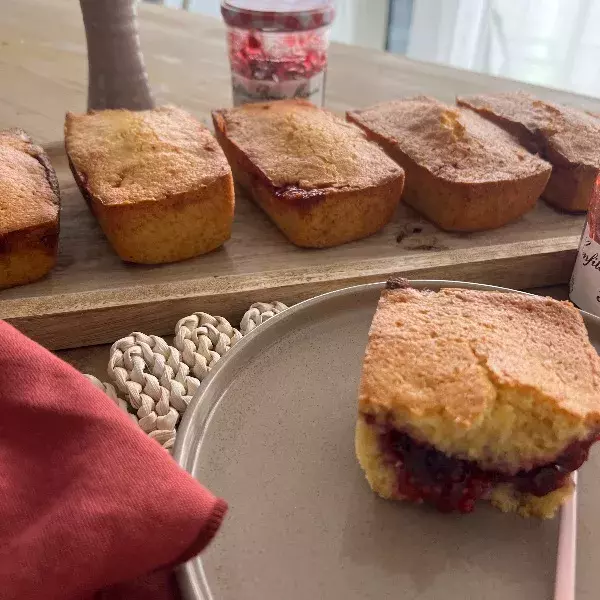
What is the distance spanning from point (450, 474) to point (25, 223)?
778 mm

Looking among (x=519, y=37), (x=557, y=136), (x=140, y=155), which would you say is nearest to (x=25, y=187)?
(x=140, y=155)

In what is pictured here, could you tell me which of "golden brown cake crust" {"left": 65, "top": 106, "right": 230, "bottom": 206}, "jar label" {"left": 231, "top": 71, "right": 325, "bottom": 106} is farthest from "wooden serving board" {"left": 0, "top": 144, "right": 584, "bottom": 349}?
"jar label" {"left": 231, "top": 71, "right": 325, "bottom": 106}

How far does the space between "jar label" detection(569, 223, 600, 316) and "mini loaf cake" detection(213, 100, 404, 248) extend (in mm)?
361

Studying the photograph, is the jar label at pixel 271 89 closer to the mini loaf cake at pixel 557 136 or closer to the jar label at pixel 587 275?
the mini loaf cake at pixel 557 136

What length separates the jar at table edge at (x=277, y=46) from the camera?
1479mm

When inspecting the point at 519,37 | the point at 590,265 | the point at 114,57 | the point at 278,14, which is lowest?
the point at 519,37

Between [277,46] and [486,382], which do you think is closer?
[486,382]

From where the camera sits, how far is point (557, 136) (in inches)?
55.5

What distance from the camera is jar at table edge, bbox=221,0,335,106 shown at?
148 cm

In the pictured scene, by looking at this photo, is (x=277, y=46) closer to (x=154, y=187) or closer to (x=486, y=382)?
(x=154, y=187)

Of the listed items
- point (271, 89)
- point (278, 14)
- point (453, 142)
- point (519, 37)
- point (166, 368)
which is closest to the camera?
point (166, 368)

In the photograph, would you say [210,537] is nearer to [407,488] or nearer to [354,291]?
[407,488]

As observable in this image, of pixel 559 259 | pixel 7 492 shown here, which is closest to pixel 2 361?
pixel 7 492

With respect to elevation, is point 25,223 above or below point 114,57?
below
